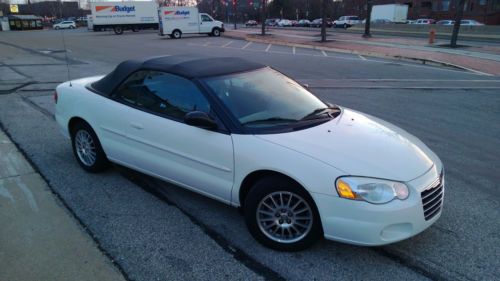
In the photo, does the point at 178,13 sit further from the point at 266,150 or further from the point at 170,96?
the point at 266,150

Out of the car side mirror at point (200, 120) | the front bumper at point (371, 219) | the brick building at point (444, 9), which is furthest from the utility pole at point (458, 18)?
the brick building at point (444, 9)

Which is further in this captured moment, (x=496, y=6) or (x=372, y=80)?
(x=496, y=6)

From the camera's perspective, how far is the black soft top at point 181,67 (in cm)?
390

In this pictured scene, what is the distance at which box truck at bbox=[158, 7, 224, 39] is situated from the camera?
116 feet

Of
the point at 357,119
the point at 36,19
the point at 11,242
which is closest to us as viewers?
the point at 11,242

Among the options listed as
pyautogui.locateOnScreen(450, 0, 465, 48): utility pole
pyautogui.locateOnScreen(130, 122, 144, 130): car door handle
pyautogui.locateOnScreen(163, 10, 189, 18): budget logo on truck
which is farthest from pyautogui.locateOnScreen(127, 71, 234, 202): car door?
pyautogui.locateOnScreen(163, 10, 189, 18): budget logo on truck

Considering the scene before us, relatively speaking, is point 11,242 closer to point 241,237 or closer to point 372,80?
point 241,237

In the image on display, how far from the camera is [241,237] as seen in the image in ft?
11.2

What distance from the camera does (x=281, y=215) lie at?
3.20 metres

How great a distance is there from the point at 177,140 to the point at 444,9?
7419 centimetres

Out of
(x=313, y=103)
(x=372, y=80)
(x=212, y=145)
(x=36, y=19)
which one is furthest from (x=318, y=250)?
(x=36, y=19)

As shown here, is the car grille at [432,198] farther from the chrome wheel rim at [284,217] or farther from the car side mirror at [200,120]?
the car side mirror at [200,120]

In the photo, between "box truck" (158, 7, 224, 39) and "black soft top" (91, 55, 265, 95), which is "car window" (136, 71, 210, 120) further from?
"box truck" (158, 7, 224, 39)

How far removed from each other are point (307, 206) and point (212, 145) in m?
0.97
